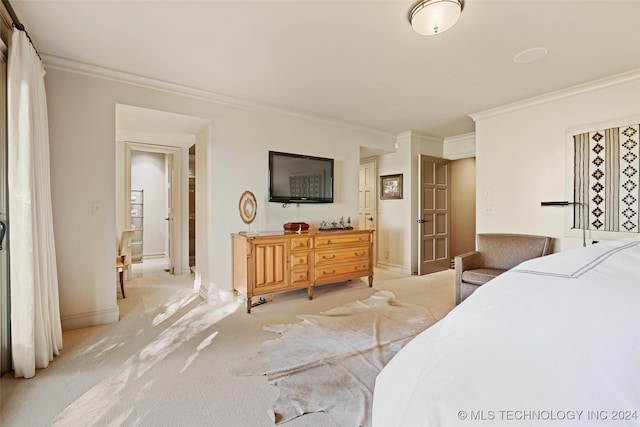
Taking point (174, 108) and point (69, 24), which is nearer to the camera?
point (69, 24)

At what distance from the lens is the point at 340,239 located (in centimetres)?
374

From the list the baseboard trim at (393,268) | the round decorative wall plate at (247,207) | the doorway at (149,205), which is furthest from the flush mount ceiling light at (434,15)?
the doorway at (149,205)

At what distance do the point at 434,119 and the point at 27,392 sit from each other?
4838 millimetres

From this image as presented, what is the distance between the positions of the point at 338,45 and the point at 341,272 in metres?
2.55

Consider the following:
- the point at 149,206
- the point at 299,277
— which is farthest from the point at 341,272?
the point at 149,206

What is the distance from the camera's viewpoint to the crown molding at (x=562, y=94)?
2.86m

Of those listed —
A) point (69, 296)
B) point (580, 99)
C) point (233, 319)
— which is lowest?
point (233, 319)

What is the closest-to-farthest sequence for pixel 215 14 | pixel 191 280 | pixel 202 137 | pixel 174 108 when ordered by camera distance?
pixel 215 14, pixel 174 108, pixel 202 137, pixel 191 280

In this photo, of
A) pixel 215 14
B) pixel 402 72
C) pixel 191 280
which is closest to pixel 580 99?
pixel 402 72

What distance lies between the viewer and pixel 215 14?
6.45 ft

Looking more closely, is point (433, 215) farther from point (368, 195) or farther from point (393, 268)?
point (368, 195)

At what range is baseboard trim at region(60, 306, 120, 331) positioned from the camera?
2.63 metres

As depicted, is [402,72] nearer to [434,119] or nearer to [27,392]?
[434,119]

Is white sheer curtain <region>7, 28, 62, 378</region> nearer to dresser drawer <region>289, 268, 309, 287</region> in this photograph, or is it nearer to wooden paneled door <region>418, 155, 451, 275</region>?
dresser drawer <region>289, 268, 309, 287</region>
